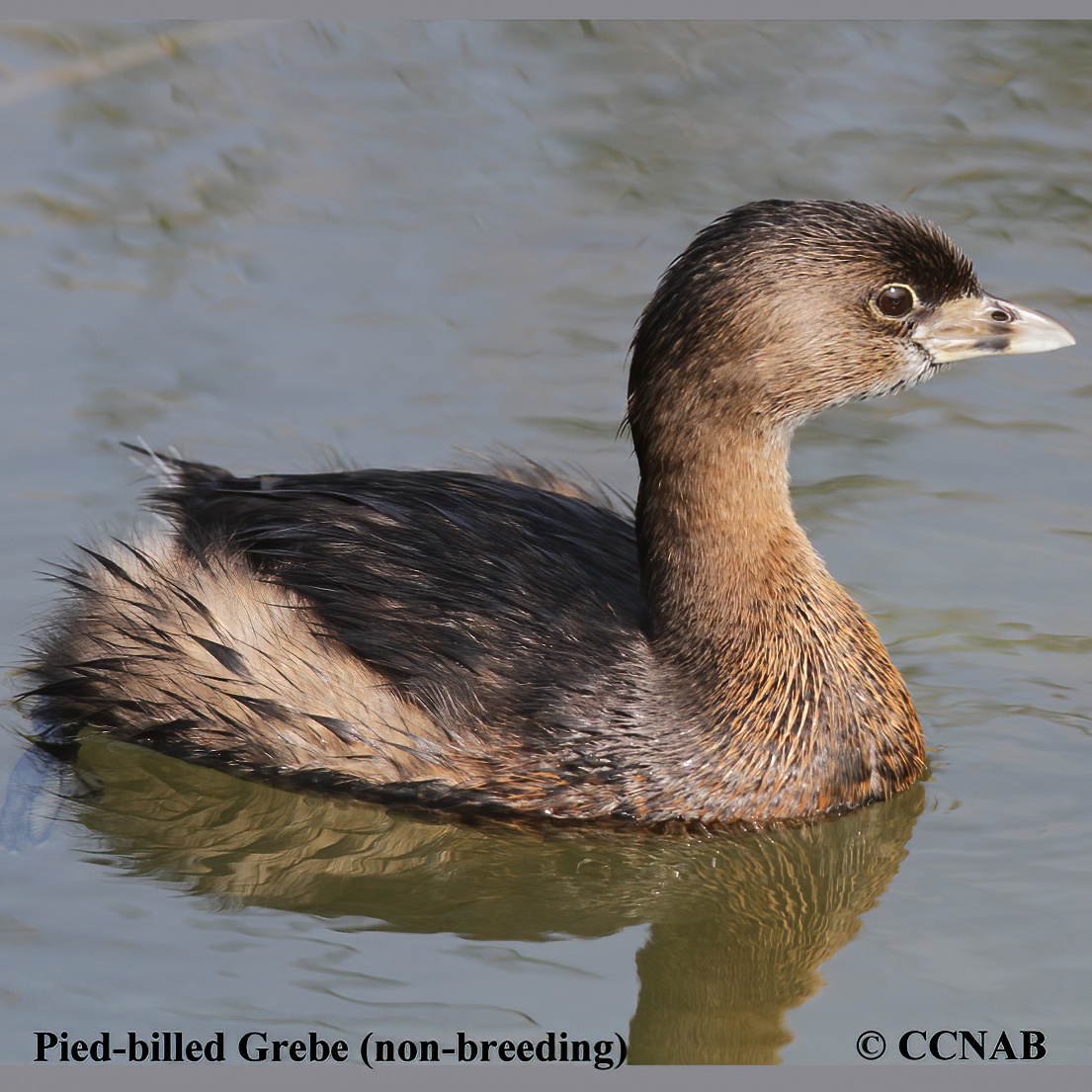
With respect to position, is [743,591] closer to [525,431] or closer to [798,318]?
[798,318]

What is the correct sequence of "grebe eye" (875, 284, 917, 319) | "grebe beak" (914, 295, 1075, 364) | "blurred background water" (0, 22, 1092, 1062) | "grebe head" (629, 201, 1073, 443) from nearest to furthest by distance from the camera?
"blurred background water" (0, 22, 1092, 1062) → "grebe head" (629, 201, 1073, 443) → "grebe eye" (875, 284, 917, 319) → "grebe beak" (914, 295, 1075, 364)

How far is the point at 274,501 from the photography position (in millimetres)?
6320

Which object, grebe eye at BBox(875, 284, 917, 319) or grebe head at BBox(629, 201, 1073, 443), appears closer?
grebe head at BBox(629, 201, 1073, 443)

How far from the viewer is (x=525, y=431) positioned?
26.8ft

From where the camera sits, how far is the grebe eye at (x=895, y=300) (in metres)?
5.91

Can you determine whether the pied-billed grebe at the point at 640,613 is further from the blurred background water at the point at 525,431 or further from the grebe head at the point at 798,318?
the blurred background water at the point at 525,431

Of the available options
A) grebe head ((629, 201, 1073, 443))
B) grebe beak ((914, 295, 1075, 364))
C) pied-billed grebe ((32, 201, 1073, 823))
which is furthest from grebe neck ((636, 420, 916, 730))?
grebe beak ((914, 295, 1075, 364))

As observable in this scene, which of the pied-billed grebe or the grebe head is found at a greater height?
the grebe head

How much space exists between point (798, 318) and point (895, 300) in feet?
1.12

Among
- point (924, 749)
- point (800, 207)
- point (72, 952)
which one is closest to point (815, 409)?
point (800, 207)

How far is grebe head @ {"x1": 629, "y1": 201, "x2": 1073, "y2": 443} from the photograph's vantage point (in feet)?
18.8

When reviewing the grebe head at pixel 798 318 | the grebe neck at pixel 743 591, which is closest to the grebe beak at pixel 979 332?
the grebe head at pixel 798 318

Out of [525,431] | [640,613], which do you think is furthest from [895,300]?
[525,431]

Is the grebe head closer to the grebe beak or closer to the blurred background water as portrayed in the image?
the grebe beak
